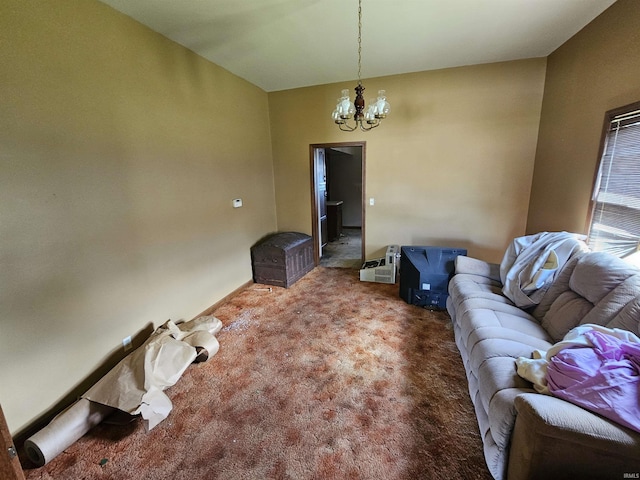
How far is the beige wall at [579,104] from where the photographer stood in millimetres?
2135

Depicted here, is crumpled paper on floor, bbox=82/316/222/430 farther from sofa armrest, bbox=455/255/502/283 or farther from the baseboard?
sofa armrest, bbox=455/255/502/283

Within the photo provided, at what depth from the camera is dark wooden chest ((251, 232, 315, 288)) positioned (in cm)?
395

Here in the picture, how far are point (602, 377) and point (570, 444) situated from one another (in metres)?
0.30

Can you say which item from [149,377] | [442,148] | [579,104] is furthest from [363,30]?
[149,377]

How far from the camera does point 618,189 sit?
2.20 m

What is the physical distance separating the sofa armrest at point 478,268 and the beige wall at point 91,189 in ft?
9.38

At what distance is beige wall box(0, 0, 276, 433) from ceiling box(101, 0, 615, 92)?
37cm

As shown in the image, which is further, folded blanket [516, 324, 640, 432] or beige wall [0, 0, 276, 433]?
beige wall [0, 0, 276, 433]

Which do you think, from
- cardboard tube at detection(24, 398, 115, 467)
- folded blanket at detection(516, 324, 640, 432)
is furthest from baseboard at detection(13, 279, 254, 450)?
folded blanket at detection(516, 324, 640, 432)

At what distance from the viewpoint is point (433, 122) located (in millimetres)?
3865

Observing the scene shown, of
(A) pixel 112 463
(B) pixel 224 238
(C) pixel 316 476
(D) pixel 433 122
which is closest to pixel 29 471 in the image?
(A) pixel 112 463

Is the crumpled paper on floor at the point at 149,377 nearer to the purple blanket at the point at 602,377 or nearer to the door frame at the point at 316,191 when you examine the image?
the purple blanket at the point at 602,377

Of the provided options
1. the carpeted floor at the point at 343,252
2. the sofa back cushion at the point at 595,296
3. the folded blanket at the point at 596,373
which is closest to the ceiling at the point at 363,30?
the sofa back cushion at the point at 595,296

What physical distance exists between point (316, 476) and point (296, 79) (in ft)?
14.2
